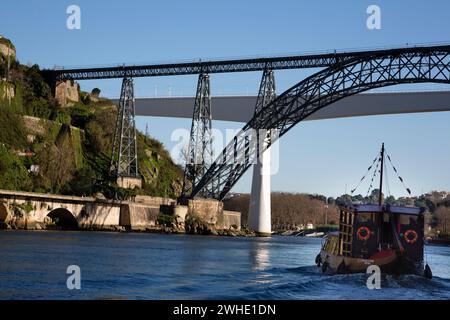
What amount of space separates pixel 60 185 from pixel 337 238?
41.4 metres

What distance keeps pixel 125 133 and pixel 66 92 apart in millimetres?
13253

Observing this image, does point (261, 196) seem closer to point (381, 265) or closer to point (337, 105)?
point (337, 105)

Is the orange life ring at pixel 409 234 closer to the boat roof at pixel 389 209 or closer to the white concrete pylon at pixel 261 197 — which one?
the boat roof at pixel 389 209

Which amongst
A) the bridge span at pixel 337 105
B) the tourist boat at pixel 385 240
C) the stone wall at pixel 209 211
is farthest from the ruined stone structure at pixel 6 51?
the tourist boat at pixel 385 240

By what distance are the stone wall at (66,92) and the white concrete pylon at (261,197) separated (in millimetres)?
21370

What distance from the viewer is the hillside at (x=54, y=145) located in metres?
67.5

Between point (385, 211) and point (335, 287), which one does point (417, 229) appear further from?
point (335, 287)

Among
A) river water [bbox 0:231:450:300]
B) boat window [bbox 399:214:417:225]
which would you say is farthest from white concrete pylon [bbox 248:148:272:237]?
boat window [bbox 399:214:417:225]

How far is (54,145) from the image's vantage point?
71.4 m

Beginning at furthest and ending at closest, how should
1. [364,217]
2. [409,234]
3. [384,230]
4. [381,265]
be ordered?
[364,217], [384,230], [409,234], [381,265]

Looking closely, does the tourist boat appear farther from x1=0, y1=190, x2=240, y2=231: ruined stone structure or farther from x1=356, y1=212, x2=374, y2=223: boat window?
x1=0, y1=190, x2=240, y2=231: ruined stone structure

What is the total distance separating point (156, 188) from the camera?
8331 centimetres

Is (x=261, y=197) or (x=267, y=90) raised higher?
(x=267, y=90)

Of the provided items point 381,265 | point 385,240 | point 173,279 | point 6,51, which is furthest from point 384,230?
point 6,51
